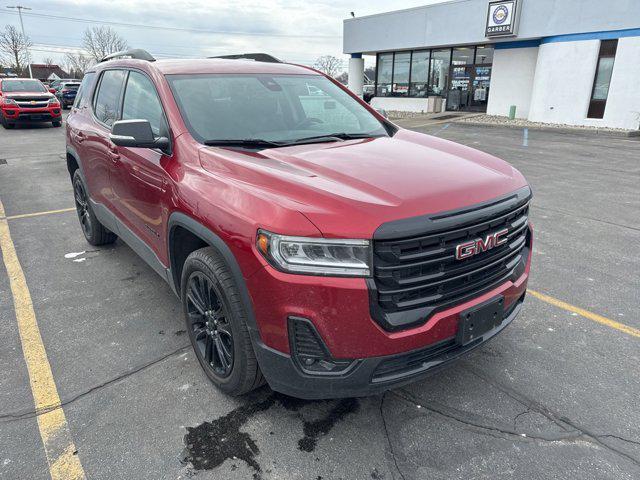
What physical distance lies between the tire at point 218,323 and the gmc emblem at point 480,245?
1.09m

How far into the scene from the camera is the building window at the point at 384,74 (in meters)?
29.2

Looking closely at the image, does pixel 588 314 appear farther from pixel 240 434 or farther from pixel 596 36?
pixel 596 36

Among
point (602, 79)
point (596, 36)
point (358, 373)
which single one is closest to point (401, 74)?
point (596, 36)

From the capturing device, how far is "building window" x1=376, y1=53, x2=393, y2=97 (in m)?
29.2

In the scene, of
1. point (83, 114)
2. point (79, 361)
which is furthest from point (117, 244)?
point (79, 361)

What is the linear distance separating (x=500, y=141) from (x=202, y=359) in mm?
14175

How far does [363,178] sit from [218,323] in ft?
3.78

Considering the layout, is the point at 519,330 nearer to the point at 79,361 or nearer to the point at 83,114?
the point at 79,361

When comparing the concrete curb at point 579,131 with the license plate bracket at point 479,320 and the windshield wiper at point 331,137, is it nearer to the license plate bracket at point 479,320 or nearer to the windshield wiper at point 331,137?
the windshield wiper at point 331,137

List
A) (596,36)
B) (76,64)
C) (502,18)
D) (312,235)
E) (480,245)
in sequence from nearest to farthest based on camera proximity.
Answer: (312,235) < (480,245) < (596,36) < (502,18) < (76,64)

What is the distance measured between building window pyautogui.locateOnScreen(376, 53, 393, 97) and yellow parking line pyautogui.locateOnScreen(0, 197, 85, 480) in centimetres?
2806

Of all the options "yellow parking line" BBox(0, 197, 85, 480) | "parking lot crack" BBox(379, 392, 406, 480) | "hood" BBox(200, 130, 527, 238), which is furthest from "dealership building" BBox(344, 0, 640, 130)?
"yellow parking line" BBox(0, 197, 85, 480)

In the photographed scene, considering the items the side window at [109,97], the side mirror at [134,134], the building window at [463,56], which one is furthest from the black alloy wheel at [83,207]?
the building window at [463,56]

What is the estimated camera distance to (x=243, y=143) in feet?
9.71
